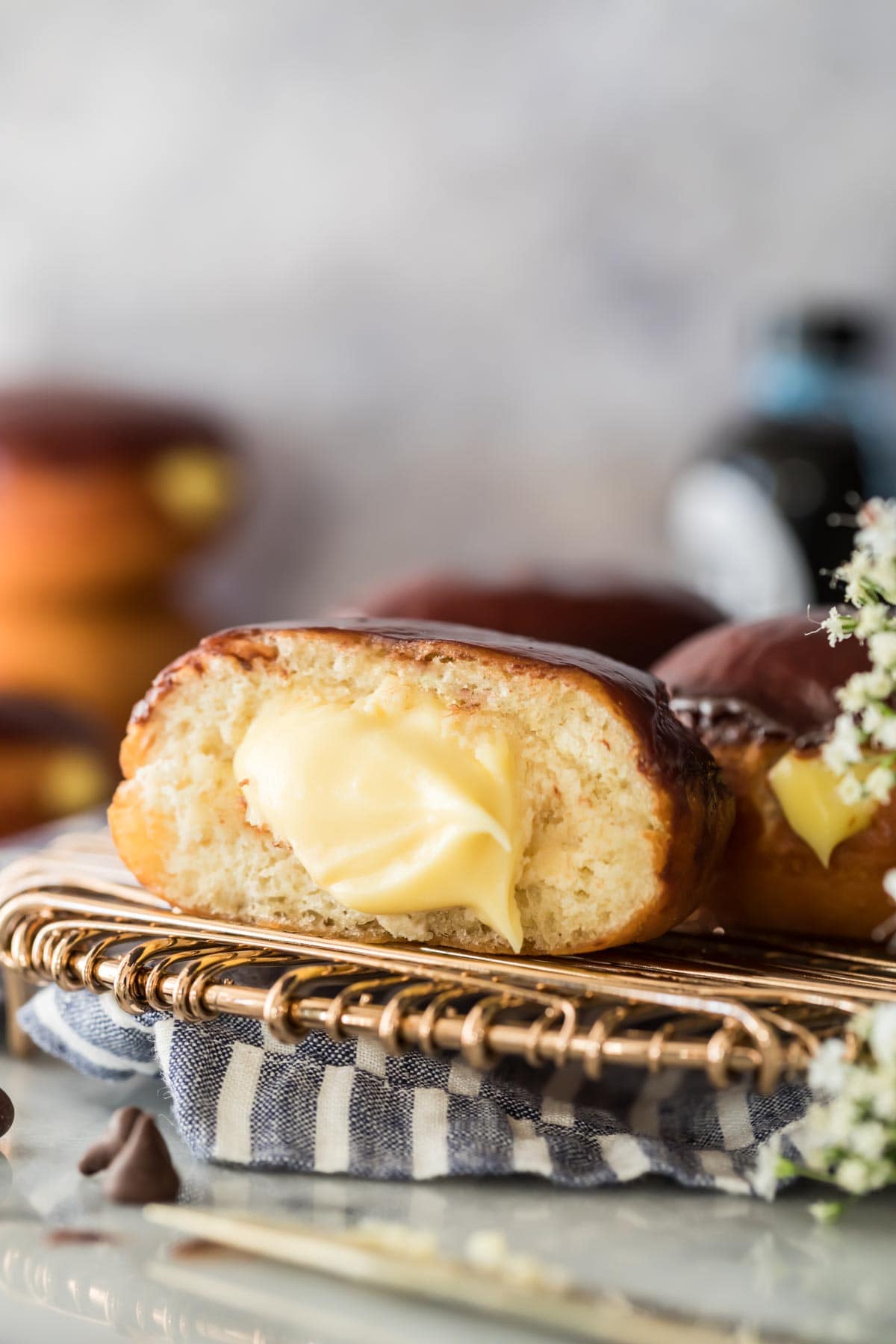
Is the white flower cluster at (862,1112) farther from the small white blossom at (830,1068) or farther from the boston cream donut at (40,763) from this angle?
the boston cream donut at (40,763)

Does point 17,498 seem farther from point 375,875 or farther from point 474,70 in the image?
point 375,875

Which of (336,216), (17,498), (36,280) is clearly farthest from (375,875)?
(36,280)

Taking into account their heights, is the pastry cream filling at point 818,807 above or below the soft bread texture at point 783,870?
above

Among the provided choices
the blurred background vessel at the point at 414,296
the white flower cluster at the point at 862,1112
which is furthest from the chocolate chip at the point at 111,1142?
the blurred background vessel at the point at 414,296

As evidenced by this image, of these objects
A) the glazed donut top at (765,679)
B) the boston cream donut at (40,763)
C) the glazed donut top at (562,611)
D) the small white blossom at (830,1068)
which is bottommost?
the boston cream donut at (40,763)

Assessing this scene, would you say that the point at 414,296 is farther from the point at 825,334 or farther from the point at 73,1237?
the point at 73,1237

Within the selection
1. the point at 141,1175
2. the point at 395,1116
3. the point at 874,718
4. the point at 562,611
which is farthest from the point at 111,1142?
the point at 562,611
